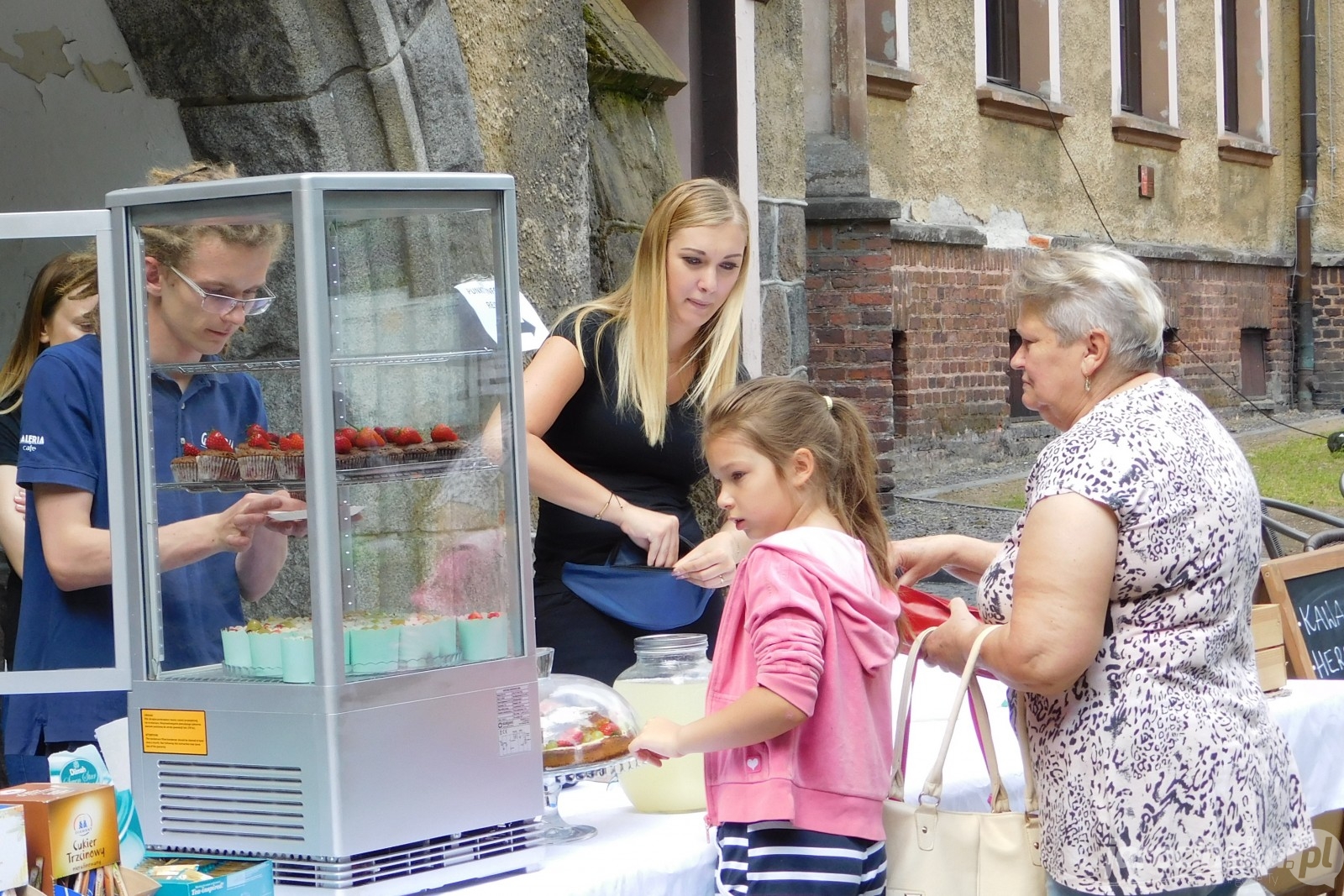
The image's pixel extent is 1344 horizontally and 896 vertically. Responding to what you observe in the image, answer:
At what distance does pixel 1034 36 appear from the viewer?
12.3 metres

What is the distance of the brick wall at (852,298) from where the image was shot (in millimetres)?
8977

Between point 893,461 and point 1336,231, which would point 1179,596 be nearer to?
point 893,461

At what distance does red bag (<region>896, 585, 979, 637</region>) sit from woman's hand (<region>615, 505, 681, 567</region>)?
1.85 feet

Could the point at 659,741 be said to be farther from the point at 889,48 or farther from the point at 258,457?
the point at 889,48

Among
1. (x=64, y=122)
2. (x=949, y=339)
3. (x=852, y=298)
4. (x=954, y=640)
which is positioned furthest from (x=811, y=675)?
(x=949, y=339)

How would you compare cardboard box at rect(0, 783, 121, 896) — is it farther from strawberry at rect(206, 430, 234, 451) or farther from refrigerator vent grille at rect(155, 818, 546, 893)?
strawberry at rect(206, 430, 234, 451)

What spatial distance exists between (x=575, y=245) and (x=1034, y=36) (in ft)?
29.5

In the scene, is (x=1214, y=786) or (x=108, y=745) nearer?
(x=1214, y=786)

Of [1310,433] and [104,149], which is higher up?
[104,149]

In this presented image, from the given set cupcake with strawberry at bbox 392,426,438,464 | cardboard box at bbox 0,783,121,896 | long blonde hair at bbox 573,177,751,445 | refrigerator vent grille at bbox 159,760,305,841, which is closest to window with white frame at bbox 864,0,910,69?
long blonde hair at bbox 573,177,751,445

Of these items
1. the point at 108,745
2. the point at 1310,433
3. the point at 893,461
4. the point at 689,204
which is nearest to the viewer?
the point at 108,745

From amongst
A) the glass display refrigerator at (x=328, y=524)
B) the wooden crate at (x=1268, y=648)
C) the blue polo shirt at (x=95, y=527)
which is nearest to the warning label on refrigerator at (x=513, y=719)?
the glass display refrigerator at (x=328, y=524)

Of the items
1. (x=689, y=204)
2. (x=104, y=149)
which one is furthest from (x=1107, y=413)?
(x=104, y=149)

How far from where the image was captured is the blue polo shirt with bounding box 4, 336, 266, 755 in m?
1.95
